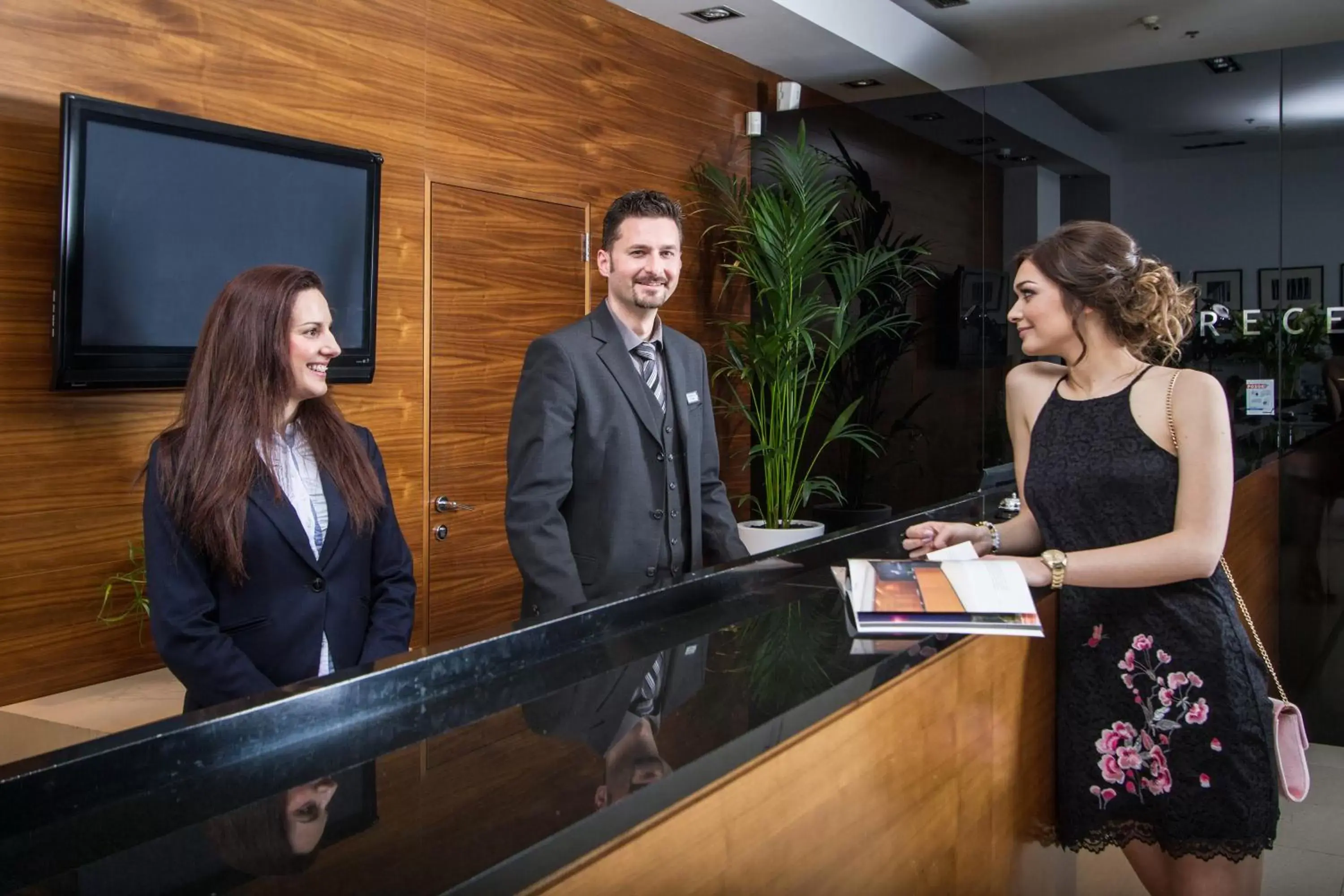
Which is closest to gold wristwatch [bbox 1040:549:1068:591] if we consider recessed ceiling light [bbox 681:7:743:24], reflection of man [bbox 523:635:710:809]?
reflection of man [bbox 523:635:710:809]

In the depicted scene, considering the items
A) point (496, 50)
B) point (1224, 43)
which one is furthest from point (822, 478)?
point (1224, 43)

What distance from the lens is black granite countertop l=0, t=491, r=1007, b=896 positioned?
3.13ft

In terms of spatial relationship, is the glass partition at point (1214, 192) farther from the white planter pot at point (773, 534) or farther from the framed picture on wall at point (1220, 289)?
the white planter pot at point (773, 534)

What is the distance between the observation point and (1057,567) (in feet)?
6.53

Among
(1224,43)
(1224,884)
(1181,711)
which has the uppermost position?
(1224,43)

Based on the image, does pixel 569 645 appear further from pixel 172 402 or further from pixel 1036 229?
pixel 1036 229

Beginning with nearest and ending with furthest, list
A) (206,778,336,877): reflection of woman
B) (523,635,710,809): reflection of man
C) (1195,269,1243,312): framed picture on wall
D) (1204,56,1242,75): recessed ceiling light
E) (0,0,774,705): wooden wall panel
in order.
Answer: (206,778,336,877): reflection of woman → (523,635,710,809): reflection of man → (0,0,774,705): wooden wall panel → (1204,56,1242,75): recessed ceiling light → (1195,269,1243,312): framed picture on wall

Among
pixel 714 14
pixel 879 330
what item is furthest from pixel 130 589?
pixel 879 330

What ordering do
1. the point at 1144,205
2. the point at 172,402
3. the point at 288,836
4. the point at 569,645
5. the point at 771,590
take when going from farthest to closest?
the point at 1144,205 < the point at 172,402 < the point at 771,590 < the point at 569,645 < the point at 288,836

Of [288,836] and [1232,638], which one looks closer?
[288,836]

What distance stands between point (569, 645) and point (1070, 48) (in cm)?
563

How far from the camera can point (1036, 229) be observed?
553 cm

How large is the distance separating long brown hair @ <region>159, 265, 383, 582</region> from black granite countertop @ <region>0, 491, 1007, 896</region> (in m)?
0.75

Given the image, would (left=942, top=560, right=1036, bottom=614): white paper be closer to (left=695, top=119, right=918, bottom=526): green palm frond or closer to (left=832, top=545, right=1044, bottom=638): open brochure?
(left=832, top=545, right=1044, bottom=638): open brochure
